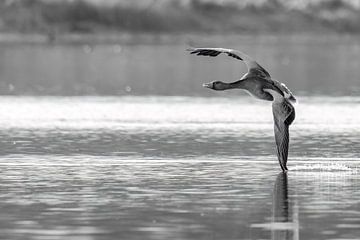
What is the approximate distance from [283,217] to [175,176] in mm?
5201

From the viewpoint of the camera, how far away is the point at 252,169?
2709 cm

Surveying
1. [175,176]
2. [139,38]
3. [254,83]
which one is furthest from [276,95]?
[139,38]

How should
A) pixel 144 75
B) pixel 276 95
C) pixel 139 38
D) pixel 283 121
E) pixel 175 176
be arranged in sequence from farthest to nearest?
pixel 139 38, pixel 144 75, pixel 283 121, pixel 276 95, pixel 175 176

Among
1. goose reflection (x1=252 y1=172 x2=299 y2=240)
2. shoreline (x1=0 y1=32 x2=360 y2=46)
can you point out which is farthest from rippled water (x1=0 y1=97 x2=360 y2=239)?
shoreline (x1=0 y1=32 x2=360 y2=46)

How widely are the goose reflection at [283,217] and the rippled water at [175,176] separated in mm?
20

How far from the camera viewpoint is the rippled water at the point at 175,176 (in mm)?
20016

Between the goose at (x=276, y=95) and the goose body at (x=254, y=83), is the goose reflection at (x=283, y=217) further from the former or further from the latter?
the goose body at (x=254, y=83)

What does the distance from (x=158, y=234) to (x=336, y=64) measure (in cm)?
7125

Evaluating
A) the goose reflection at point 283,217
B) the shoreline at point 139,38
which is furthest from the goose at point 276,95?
the shoreline at point 139,38

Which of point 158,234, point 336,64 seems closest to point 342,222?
point 158,234

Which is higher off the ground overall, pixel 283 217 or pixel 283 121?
pixel 283 217

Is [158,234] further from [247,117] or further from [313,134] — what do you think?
[247,117]

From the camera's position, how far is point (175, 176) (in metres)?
25.9

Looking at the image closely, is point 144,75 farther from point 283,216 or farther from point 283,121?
point 283,216
